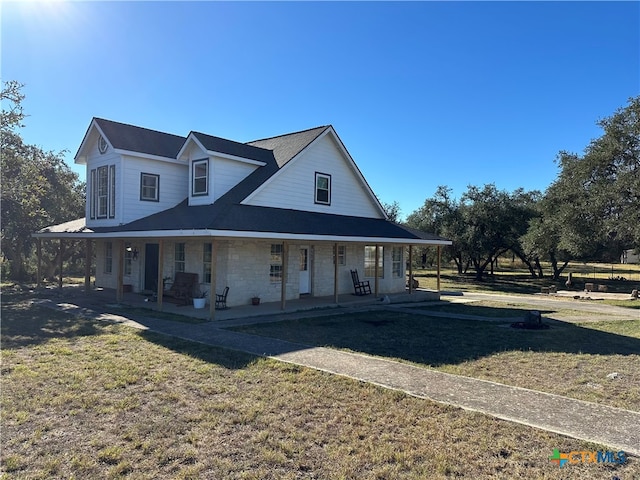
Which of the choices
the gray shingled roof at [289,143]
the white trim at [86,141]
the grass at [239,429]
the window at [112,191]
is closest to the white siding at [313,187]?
the gray shingled roof at [289,143]

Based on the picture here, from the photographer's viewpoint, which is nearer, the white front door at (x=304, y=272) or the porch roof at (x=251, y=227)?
the porch roof at (x=251, y=227)

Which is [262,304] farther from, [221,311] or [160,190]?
[160,190]

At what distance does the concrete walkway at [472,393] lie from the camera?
4.49 metres

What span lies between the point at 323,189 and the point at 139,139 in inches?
292

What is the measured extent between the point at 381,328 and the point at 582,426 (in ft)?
20.8

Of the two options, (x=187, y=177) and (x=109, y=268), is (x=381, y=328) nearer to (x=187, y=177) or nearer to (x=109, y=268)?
(x=187, y=177)

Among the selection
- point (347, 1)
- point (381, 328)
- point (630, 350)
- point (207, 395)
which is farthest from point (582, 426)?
point (347, 1)

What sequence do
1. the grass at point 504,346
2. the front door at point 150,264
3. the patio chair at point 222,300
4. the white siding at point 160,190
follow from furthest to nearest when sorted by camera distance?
the front door at point 150,264
the white siding at point 160,190
the patio chair at point 222,300
the grass at point 504,346

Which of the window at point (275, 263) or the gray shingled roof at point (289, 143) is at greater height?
the gray shingled roof at point (289, 143)

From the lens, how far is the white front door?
1623 centimetres

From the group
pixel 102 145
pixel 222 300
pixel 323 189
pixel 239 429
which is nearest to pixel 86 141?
pixel 102 145

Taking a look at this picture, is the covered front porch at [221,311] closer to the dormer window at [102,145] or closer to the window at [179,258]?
the window at [179,258]

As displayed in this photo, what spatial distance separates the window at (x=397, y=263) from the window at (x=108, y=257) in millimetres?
12261

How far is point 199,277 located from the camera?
1421 cm
